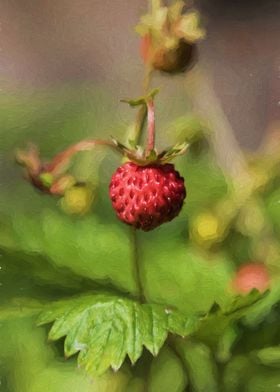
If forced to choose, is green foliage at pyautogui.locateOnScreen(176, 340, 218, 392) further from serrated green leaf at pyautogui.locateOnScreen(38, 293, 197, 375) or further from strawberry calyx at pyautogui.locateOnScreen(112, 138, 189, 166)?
strawberry calyx at pyautogui.locateOnScreen(112, 138, 189, 166)

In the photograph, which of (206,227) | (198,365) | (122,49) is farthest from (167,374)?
(122,49)

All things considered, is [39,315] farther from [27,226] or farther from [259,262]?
[259,262]

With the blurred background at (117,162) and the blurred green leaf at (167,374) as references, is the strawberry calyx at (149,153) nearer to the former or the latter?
the blurred background at (117,162)

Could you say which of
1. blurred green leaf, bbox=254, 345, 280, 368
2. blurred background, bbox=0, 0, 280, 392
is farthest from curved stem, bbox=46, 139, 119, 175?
blurred green leaf, bbox=254, 345, 280, 368

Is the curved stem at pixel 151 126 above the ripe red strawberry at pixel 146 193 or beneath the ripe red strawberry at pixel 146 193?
above

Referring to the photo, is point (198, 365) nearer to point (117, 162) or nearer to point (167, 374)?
point (167, 374)

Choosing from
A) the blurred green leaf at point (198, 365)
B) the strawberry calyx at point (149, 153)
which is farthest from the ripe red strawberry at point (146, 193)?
the blurred green leaf at point (198, 365)

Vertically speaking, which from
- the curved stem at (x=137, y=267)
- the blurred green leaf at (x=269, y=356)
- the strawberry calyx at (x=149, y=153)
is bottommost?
the blurred green leaf at (x=269, y=356)
